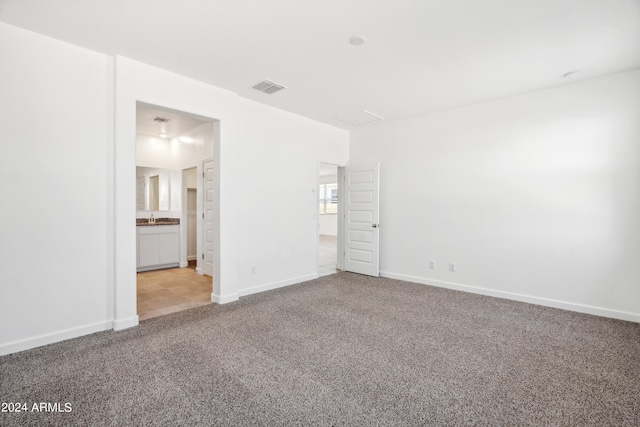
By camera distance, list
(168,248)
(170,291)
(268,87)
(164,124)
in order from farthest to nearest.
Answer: (168,248)
(164,124)
(170,291)
(268,87)

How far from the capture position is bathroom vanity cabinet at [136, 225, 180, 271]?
579cm

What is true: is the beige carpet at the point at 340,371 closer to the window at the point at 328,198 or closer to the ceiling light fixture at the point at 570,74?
the ceiling light fixture at the point at 570,74

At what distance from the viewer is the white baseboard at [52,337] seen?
8.67 feet

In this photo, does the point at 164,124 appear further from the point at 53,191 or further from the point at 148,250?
the point at 53,191

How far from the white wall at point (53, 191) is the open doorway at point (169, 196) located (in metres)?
1.97

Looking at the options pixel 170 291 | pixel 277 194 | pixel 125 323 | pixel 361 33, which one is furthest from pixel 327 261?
pixel 361 33

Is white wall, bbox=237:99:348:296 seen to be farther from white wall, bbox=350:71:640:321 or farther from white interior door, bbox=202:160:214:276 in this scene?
white wall, bbox=350:71:640:321

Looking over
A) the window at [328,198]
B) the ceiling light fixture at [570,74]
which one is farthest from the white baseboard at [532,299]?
the window at [328,198]

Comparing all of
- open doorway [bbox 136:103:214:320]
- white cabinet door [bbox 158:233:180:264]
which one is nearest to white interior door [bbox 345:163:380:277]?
open doorway [bbox 136:103:214:320]

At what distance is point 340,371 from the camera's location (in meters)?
2.40

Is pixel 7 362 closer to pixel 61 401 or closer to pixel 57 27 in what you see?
pixel 61 401

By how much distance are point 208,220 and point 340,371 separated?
4.07m

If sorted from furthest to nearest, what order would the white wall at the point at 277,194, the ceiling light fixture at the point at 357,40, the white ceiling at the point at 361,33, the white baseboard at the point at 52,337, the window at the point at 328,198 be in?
the window at the point at 328,198, the white wall at the point at 277,194, the ceiling light fixture at the point at 357,40, the white baseboard at the point at 52,337, the white ceiling at the point at 361,33

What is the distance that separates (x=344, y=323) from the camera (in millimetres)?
3387
